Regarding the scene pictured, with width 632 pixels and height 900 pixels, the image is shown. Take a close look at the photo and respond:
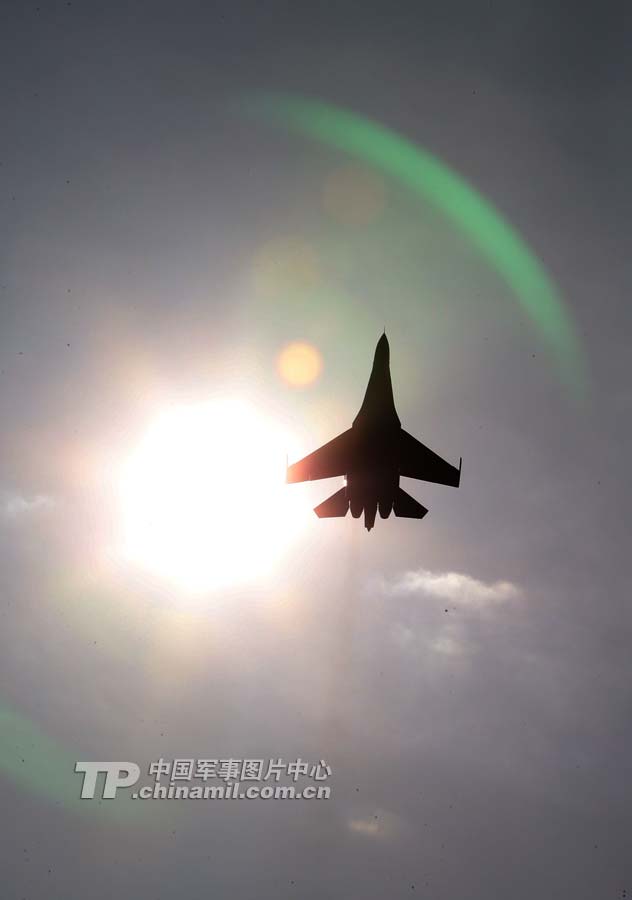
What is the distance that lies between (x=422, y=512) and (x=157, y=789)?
3335 centimetres

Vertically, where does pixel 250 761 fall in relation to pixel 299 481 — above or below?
below

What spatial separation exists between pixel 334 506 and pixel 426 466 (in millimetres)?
8589

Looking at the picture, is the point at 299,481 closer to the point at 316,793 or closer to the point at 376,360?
the point at 376,360

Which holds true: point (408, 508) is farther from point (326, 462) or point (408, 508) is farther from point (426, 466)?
point (326, 462)

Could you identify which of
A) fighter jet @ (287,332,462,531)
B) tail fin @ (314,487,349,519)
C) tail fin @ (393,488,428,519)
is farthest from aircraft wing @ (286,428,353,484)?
tail fin @ (393,488,428,519)

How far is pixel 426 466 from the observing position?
7350 cm

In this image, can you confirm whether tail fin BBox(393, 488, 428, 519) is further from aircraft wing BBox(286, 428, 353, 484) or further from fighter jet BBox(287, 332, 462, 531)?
aircraft wing BBox(286, 428, 353, 484)

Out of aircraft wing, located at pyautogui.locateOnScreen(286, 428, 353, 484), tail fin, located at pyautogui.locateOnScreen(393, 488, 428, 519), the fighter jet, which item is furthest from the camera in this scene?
tail fin, located at pyautogui.locateOnScreen(393, 488, 428, 519)

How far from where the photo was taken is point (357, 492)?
7019 cm

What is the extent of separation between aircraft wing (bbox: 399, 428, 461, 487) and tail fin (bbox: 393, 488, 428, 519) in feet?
6.88

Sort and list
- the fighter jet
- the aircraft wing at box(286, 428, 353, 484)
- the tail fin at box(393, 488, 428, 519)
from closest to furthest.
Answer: the fighter jet → the aircraft wing at box(286, 428, 353, 484) → the tail fin at box(393, 488, 428, 519)

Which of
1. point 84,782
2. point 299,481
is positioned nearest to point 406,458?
point 299,481

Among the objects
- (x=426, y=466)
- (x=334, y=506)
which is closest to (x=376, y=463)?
(x=426, y=466)

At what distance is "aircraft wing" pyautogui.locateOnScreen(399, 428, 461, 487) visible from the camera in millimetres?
73250
